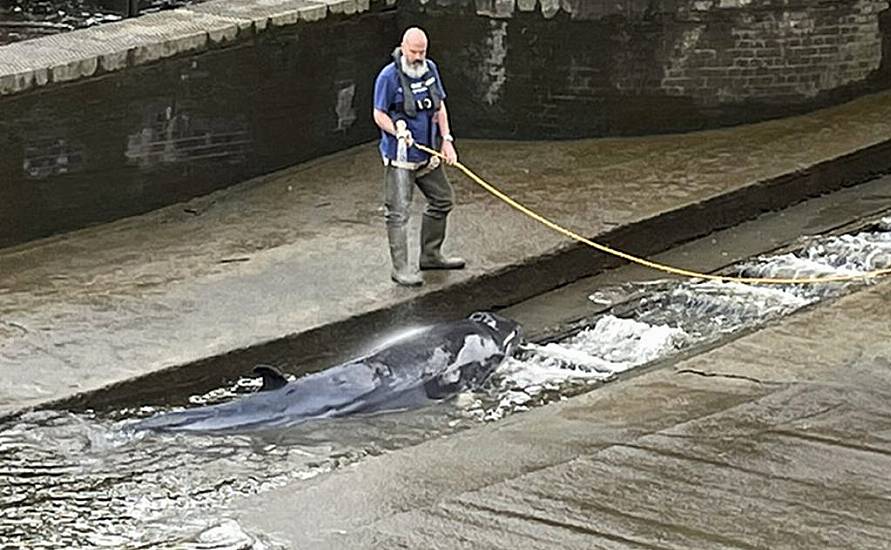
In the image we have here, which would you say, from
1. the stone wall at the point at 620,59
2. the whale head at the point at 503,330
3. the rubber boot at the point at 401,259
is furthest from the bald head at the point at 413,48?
the stone wall at the point at 620,59

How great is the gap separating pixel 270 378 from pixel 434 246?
2.33 metres

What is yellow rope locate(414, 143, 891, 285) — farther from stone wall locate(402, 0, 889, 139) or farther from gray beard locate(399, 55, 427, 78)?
stone wall locate(402, 0, 889, 139)

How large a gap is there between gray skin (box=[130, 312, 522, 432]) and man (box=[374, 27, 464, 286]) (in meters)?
0.79

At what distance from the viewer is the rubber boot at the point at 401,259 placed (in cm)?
1109

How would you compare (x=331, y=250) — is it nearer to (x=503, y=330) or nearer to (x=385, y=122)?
(x=385, y=122)

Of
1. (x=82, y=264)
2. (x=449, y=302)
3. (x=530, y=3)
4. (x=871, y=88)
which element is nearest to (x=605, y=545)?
(x=449, y=302)

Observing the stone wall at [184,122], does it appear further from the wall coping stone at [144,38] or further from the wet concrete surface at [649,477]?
the wet concrete surface at [649,477]

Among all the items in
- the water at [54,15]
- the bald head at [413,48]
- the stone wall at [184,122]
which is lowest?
the stone wall at [184,122]

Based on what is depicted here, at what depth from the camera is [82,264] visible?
11828mm

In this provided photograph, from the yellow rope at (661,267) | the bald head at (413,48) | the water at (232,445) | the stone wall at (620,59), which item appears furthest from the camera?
the stone wall at (620,59)

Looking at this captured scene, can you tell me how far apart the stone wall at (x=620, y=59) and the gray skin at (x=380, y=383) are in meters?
4.53

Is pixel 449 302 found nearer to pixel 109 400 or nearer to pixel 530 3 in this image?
pixel 109 400

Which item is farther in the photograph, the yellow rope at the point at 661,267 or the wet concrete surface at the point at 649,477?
the yellow rope at the point at 661,267

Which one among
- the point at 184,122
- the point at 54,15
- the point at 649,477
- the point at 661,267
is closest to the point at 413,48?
the point at 661,267
